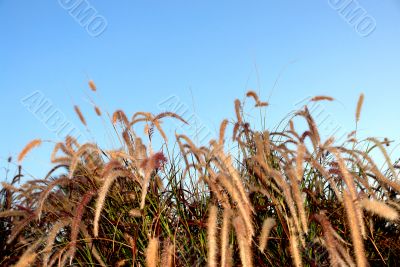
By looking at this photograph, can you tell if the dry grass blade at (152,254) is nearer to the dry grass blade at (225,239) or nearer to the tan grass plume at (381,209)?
the dry grass blade at (225,239)

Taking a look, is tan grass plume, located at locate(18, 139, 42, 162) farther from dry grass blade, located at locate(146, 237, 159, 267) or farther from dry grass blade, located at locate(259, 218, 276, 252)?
dry grass blade, located at locate(259, 218, 276, 252)

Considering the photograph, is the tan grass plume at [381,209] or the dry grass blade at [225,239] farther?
the tan grass plume at [381,209]

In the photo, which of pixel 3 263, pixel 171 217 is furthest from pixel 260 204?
pixel 3 263

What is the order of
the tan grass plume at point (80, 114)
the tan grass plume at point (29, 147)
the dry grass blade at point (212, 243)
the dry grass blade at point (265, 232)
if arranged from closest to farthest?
the dry grass blade at point (212, 243) < the dry grass blade at point (265, 232) < the tan grass plume at point (29, 147) < the tan grass plume at point (80, 114)

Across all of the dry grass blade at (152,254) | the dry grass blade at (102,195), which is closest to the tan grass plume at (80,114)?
the dry grass blade at (102,195)

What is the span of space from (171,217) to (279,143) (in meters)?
0.97

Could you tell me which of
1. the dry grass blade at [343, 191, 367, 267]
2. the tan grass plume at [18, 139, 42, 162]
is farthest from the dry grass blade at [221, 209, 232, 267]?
the tan grass plume at [18, 139, 42, 162]

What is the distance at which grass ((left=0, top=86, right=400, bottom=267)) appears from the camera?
2629 millimetres

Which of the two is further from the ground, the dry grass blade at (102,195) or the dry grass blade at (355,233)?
the dry grass blade at (102,195)

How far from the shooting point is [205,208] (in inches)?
126

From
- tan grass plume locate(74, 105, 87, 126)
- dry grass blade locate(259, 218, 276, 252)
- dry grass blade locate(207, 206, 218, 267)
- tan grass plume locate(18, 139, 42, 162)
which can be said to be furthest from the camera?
tan grass plume locate(74, 105, 87, 126)

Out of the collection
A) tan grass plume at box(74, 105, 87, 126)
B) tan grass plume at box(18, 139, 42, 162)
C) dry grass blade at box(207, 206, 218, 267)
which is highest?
tan grass plume at box(74, 105, 87, 126)

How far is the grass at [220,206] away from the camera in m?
2.63

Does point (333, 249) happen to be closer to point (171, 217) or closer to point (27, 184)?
point (171, 217)
